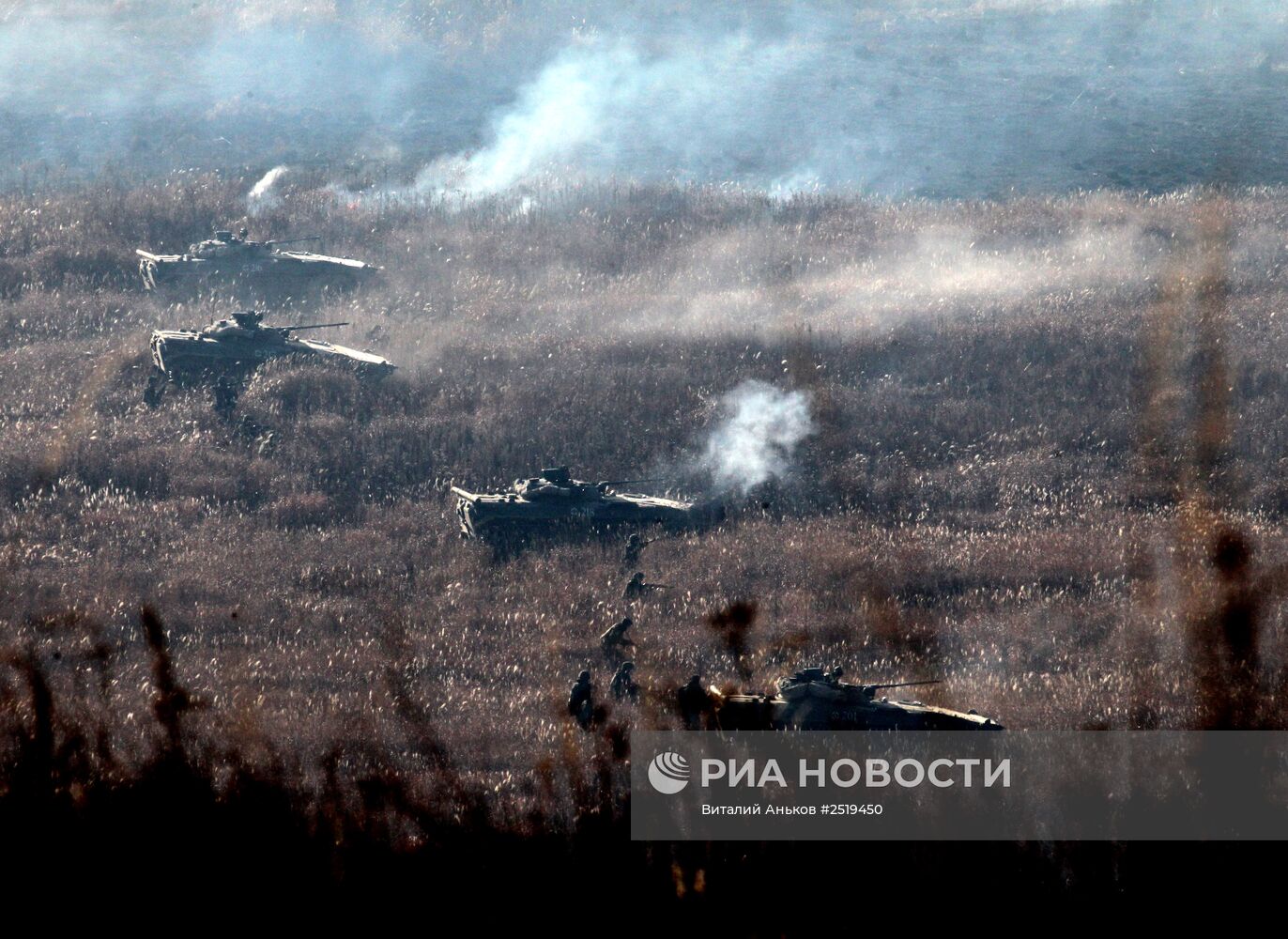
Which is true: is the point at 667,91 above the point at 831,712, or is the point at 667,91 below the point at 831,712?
above

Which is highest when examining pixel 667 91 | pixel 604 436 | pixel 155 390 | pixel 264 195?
pixel 667 91

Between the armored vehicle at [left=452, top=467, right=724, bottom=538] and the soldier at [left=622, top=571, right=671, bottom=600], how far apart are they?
1.97 m

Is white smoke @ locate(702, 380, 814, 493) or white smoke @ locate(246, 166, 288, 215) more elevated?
white smoke @ locate(246, 166, 288, 215)

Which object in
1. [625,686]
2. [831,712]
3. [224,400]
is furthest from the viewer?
[224,400]

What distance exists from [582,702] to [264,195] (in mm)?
20587

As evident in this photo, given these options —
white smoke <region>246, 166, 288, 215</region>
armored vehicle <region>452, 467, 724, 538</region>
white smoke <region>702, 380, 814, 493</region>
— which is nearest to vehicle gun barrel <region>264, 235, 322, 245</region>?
white smoke <region>246, 166, 288, 215</region>

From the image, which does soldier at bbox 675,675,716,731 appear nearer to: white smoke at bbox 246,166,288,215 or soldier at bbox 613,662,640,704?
soldier at bbox 613,662,640,704

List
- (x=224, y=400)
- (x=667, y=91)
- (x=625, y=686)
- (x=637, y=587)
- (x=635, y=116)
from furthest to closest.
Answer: (x=667, y=91) → (x=635, y=116) → (x=224, y=400) → (x=637, y=587) → (x=625, y=686)

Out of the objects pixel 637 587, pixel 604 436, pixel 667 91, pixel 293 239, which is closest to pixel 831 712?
pixel 637 587

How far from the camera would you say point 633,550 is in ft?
50.3

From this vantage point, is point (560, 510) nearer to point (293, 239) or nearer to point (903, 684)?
point (903, 684)

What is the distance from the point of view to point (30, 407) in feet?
63.6

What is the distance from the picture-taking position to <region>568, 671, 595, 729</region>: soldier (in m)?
11.0
